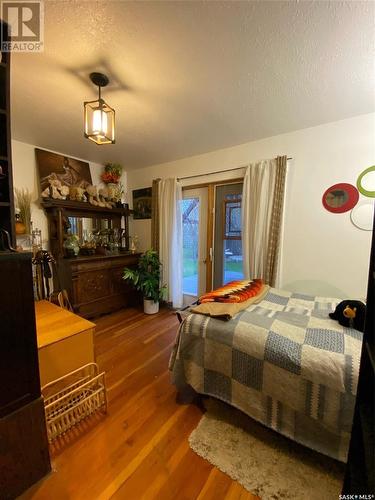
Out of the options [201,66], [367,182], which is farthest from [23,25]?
[367,182]

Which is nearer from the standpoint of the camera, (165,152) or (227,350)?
(227,350)

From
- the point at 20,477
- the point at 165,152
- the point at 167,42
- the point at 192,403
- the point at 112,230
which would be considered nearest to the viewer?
the point at 20,477

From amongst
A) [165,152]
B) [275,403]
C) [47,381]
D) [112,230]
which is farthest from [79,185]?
[275,403]

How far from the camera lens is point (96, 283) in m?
3.02

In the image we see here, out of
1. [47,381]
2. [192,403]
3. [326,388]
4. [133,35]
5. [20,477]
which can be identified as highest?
[133,35]

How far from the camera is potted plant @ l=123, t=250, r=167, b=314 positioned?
3178 mm

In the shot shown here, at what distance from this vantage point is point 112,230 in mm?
3664

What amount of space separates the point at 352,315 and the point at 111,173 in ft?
11.9

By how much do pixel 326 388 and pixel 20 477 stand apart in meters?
1.57

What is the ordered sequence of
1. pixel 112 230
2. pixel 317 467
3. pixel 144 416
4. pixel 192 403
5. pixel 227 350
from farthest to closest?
pixel 112 230 → pixel 192 403 → pixel 144 416 → pixel 227 350 → pixel 317 467

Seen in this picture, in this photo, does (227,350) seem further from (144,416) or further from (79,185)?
(79,185)

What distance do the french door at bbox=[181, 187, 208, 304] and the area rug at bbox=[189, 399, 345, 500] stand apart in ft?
6.62

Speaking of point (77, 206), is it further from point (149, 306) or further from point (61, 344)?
point (61, 344)

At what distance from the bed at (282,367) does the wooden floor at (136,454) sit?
0.89 ft
